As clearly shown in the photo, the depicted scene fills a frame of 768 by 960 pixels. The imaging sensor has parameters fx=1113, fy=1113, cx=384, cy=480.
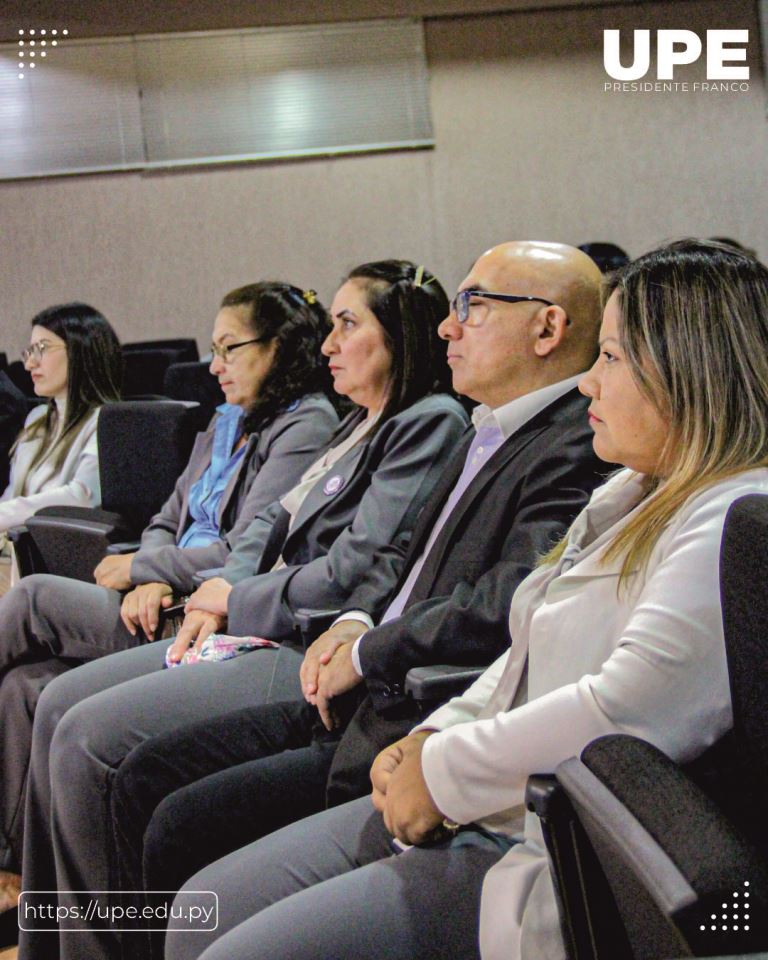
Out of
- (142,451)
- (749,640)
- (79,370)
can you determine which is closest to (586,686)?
(749,640)

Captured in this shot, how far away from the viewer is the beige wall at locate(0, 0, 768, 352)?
6.18m

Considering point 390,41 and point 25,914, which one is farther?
point 390,41

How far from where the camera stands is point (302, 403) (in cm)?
242

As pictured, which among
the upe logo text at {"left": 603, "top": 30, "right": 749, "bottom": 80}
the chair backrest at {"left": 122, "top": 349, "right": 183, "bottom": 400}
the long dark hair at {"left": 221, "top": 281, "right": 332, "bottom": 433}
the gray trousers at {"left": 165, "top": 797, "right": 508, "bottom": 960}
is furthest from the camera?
the upe logo text at {"left": 603, "top": 30, "right": 749, "bottom": 80}

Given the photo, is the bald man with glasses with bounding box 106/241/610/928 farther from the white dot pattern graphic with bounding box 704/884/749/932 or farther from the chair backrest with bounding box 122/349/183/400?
the chair backrest with bounding box 122/349/183/400

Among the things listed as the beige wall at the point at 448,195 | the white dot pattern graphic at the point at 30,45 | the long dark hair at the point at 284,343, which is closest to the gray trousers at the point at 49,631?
the long dark hair at the point at 284,343

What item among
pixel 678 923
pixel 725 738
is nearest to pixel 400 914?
pixel 725 738

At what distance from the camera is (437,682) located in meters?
1.36

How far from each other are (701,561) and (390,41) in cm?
562

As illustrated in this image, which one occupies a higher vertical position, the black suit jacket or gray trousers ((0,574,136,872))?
the black suit jacket

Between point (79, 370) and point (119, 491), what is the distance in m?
0.57

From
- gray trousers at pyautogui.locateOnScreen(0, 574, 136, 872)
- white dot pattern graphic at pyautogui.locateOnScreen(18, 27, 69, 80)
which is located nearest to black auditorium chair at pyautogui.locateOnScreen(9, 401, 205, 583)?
gray trousers at pyautogui.locateOnScreen(0, 574, 136, 872)

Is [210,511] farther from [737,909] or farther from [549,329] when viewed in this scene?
[737,909]

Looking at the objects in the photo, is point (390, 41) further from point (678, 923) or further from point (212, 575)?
point (678, 923)
